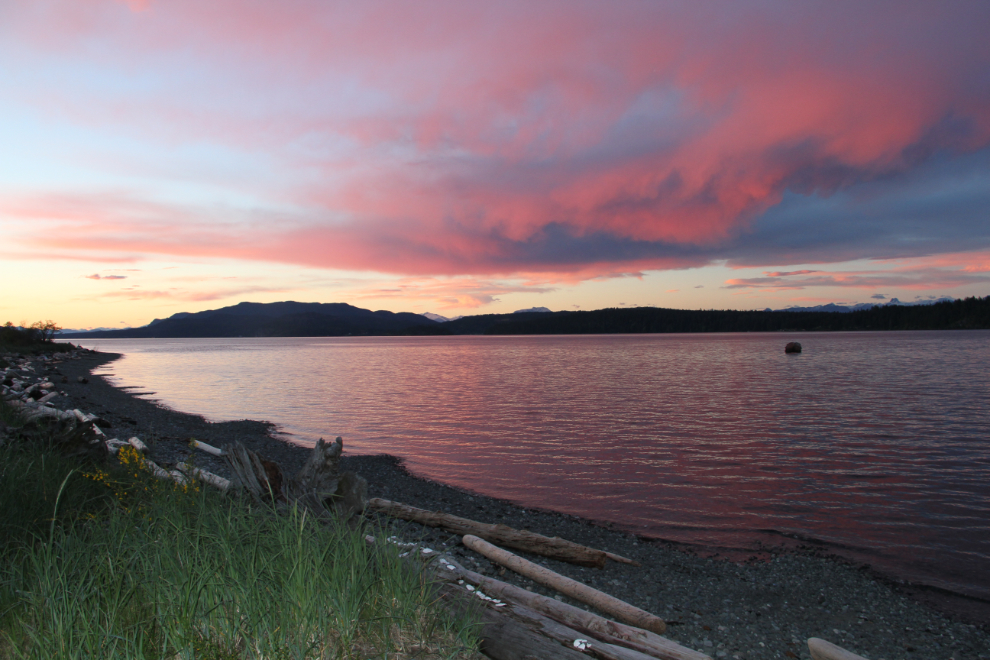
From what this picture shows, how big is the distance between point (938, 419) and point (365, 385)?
40.9 meters

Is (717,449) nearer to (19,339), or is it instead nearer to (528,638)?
(528,638)

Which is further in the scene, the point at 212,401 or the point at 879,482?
the point at 212,401

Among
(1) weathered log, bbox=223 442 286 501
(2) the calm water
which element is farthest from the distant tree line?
(1) weathered log, bbox=223 442 286 501

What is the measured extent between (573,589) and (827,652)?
3056mm

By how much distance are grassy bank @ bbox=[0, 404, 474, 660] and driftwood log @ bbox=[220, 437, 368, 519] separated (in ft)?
9.60

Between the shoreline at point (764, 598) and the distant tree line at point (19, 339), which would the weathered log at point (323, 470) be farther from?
the distant tree line at point (19, 339)

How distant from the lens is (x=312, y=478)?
854cm

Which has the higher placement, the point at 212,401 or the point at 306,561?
the point at 306,561

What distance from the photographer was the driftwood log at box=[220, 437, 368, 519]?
8172 millimetres

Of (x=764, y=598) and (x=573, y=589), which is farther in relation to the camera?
(x=764, y=598)

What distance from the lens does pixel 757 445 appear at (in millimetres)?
20812

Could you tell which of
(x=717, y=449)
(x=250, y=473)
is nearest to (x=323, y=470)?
(x=250, y=473)

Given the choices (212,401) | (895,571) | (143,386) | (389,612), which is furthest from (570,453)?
(143,386)

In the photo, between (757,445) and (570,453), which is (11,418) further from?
(757,445)
